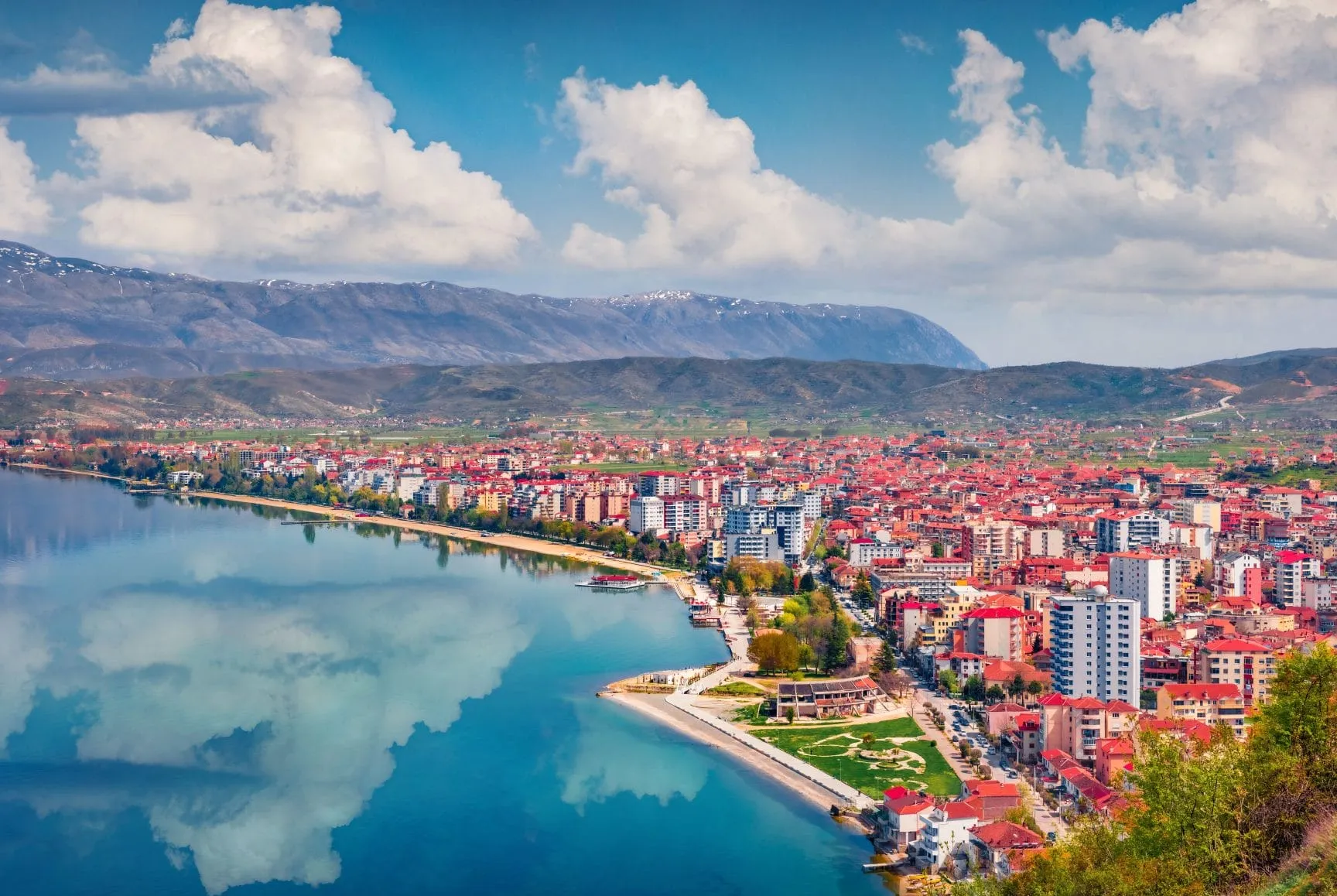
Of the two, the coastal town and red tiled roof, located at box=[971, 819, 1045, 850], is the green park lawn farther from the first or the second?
red tiled roof, located at box=[971, 819, 1045, 850]

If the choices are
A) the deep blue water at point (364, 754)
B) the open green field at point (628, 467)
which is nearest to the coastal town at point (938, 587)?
the open green field at point (628, 467)

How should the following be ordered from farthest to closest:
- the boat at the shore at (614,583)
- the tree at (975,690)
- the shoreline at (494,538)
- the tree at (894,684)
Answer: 1. the shoreline at (494,538)
2. the boat at the shore at (614,583)
3. the tree at (894,684)
4. the tree at (975,690)

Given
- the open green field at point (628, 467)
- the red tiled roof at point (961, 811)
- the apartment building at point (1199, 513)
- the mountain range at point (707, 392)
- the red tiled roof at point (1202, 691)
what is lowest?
the red tiled roof at point (961, 811)

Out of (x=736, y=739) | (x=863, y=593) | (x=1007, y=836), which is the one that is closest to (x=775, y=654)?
(x=736, y=739)

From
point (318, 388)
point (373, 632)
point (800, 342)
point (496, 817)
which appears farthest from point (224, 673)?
point (800, 342)

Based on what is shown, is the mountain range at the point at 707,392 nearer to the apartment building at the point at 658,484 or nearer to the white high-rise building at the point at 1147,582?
the apartment building at the point at 658,484

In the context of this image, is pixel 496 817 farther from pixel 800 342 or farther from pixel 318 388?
pixel 800 342
